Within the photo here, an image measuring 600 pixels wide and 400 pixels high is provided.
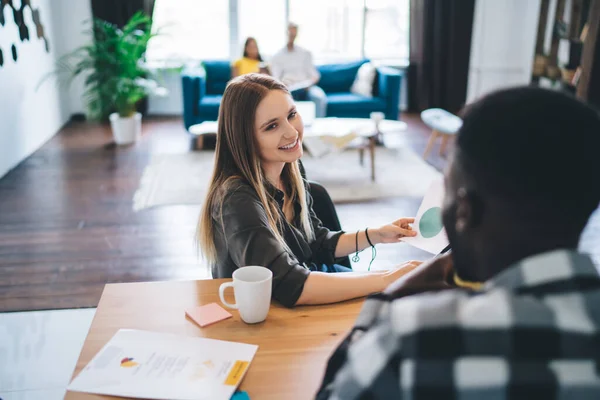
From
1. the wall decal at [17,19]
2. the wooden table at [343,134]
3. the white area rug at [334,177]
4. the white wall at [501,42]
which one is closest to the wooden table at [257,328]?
the white area rug at [334,177]

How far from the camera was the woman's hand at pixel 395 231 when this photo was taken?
147 cm

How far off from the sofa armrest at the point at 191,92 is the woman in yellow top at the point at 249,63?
0.37m

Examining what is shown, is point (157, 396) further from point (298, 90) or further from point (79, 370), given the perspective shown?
point (298, 90)

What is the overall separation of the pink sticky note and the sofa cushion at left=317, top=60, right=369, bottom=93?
16.9 ft

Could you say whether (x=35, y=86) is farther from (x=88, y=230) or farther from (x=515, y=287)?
(x=515, y=287)

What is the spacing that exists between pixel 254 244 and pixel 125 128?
4.64 metres

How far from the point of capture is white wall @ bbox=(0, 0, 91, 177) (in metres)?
4.61

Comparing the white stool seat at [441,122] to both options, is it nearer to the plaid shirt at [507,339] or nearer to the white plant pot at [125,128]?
the white plant pot at [125,128]

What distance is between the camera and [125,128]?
553cm

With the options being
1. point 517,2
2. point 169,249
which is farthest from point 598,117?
point 517,2

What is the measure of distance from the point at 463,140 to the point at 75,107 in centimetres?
679

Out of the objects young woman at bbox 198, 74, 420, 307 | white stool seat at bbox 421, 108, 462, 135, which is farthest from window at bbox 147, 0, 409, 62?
young woman at bbox 198, 74, 420, 307

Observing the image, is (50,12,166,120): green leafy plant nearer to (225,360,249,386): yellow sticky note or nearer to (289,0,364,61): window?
(289,0,364,61): window

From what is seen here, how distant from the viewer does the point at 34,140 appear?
5.27 meters
